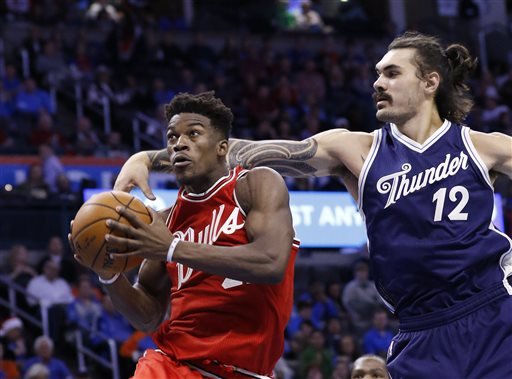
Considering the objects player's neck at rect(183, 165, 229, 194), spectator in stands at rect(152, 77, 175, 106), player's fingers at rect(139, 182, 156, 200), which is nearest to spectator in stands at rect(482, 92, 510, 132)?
spectator in stands at rect(152, 77, 175, 106)

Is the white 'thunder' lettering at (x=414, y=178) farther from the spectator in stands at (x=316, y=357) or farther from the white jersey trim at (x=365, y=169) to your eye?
the spectator in stands at (x=316, y=357)

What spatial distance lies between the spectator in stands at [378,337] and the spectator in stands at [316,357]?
66 cm

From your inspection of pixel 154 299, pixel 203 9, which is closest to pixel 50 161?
pixel 154 299

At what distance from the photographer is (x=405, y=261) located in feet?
14.2

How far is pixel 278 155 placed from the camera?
16.5 ft

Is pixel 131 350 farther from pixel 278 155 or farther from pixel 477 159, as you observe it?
pixel 477 159

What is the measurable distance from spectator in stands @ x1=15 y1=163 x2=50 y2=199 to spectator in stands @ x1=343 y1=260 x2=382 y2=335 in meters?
3.87

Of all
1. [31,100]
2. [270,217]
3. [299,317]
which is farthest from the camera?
[31,100]

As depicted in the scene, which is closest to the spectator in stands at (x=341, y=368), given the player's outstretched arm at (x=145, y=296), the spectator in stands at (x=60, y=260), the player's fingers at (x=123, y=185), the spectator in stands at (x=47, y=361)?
the spectator in stands at (x=47, y=361)

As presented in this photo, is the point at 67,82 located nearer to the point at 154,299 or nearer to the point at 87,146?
the point at 87,146

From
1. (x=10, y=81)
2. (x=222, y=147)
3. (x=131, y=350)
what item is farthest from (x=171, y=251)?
(x=10, y=81)

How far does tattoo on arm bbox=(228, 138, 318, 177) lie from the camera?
16.0 ft

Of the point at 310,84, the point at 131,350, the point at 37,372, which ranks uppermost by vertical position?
the point at 310,84

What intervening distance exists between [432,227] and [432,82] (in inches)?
28.5
